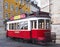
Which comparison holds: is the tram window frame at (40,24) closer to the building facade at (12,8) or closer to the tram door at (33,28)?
the tram door at (33,28)

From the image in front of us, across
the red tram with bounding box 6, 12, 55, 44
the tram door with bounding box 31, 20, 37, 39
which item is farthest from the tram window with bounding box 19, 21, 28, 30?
the tram door with bounding box 31, 20, 37, 39

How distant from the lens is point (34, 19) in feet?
75.5

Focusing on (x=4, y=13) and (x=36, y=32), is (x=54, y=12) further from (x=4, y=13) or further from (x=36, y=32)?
(x=4, y=13)

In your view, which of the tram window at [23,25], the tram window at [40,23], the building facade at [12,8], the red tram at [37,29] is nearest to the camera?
the red tram at [37,29]

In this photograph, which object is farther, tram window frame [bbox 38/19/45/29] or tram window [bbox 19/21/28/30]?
tram window [bbox 19/21/28/30]

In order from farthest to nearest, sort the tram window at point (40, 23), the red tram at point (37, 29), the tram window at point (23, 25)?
the tram window at point (23, 25), the tram window at point (40, 23), the red tram at point (37, 29)

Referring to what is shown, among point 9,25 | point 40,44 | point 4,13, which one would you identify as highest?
point 4,13

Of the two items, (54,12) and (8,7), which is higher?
(8,7)

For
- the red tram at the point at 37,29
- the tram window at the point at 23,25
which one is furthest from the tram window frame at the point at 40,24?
the tram window at the point at 23,25

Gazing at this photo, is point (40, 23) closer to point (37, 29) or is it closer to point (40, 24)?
point (40, 24)

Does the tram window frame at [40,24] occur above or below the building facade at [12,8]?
below

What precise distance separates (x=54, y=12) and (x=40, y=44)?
779 cm

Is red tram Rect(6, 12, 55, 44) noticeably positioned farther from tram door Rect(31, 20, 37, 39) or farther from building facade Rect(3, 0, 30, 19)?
building facade Rect(3, 0, 30, 19)

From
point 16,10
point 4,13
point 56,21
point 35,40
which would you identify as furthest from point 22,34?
point 16,10
